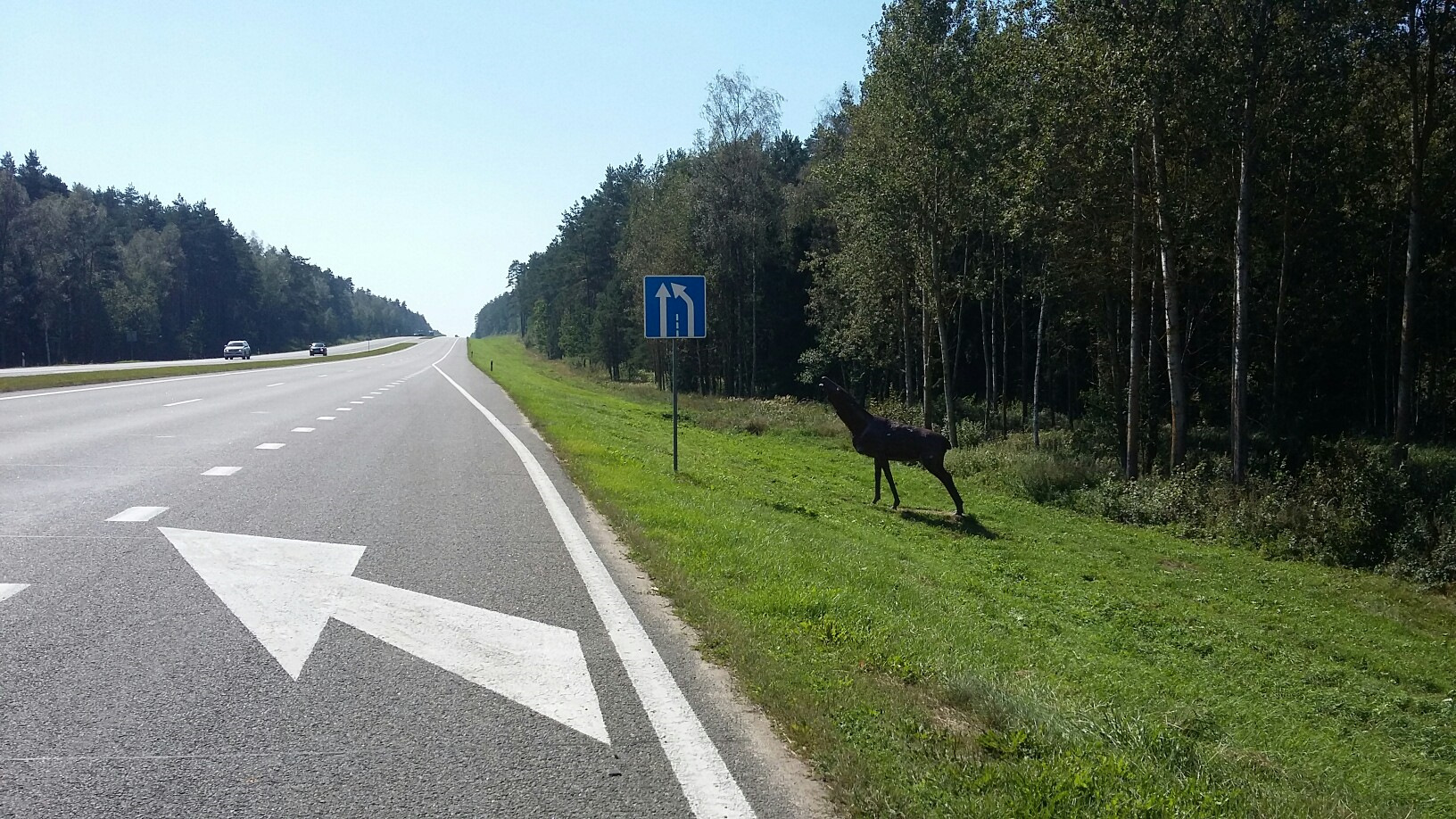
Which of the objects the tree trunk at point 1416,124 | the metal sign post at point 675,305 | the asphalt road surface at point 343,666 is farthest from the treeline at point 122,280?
the tree trunk at point 1416,124

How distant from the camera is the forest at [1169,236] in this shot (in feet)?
63.4

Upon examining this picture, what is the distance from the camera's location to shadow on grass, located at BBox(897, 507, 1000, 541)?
52.4ft

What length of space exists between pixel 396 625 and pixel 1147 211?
21.5 m

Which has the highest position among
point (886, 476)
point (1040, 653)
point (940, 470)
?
point (940, 470)

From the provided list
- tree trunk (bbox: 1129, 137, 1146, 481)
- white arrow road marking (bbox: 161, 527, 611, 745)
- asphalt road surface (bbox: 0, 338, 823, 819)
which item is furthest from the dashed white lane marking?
tree trunk (bbox: 1129, 137, 1146, 481)

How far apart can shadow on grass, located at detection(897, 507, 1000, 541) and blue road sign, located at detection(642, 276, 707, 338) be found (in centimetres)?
530

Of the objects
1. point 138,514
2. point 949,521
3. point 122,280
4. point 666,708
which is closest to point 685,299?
point 949,521

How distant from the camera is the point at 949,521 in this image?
54.7ft

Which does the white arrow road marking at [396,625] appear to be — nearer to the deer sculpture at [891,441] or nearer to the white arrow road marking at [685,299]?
the white arrow road marking at [685,299]

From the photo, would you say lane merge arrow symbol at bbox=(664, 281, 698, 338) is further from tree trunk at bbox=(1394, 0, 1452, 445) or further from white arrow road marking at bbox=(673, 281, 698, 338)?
tree trunk at bbox=(1394, 0, 1452, 445)

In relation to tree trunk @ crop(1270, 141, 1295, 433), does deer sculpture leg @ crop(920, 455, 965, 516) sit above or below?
below

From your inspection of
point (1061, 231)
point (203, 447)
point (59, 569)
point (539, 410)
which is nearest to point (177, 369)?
point (539, 410)

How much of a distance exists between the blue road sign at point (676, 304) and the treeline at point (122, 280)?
219 ft

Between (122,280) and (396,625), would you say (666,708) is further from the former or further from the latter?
(122,280)
